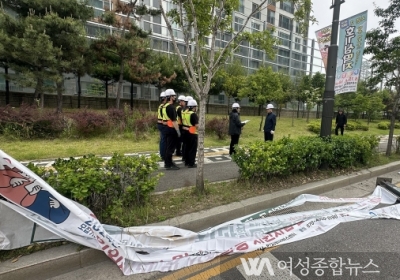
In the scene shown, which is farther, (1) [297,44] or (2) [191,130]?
(1) [297,44]

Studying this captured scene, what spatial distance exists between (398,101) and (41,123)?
508 inches

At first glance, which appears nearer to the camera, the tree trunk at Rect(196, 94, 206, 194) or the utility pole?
the tree trunk at Rect(196, 94, 206, 194)

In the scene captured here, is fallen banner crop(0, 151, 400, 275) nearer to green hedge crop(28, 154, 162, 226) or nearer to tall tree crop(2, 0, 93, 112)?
green hedge crop(28, 154, 162, 226)

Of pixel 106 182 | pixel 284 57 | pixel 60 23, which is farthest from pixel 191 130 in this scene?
pixel 284 57

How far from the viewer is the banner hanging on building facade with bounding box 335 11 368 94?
485 centimetres

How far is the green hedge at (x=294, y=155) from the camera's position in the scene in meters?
3.94

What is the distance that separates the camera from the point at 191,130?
18.6 feet

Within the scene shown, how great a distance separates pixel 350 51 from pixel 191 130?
13.7 ft

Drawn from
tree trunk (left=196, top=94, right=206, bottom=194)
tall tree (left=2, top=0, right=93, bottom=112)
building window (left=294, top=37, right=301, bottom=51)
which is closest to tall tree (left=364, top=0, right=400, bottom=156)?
tree trunk (left=196, top=94, right=206, bottom=194)

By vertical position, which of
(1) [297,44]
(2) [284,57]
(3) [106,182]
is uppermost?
(1) [297,44]

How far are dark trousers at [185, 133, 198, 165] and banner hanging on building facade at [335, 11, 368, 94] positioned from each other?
3696 mm

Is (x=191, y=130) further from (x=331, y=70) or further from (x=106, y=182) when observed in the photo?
(x=331, y=70)

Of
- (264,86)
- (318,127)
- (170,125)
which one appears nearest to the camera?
(170,125)

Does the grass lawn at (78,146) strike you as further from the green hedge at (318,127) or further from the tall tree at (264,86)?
the green hedge at (318,127)
